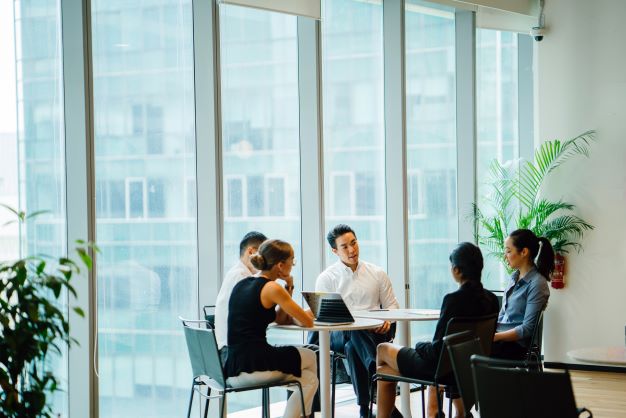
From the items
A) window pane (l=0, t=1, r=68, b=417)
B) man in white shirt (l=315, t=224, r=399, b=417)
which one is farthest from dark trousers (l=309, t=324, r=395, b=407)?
window pane (l=0, t=1, r=68, b=417)

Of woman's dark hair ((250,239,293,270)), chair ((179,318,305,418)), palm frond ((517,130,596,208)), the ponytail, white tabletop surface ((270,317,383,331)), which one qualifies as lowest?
chair ((179,318,305,418))

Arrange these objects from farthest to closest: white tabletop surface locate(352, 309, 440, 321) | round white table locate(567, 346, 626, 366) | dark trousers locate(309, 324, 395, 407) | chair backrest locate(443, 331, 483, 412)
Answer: dark trousers locate(309, 324, 395, 407), white tabletop surface locate(352, 309, 440, 321), chair backrest locate(443, 331, 483, 412), round white table locate(567, 346, 626, 366)

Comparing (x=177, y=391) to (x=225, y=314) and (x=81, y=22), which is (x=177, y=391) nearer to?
(x=225, y=314)

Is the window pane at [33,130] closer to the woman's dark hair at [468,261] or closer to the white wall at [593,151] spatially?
the woman's dark hair at [468,261]

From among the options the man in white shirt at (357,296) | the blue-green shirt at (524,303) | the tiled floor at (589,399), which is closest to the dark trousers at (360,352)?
the man in white shirt at (357,296)

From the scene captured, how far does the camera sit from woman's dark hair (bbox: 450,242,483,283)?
4.89 meters

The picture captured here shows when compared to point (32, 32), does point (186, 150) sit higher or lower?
lower

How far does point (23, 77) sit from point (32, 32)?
271mm

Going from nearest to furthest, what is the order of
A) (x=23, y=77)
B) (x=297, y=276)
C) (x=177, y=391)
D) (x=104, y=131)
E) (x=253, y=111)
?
(x=23, y=77), (x=104, y=131), (x=177, y=391), (x=253, y=111), (x=297, y=276)

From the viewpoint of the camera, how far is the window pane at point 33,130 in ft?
16.0

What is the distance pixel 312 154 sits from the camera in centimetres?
668

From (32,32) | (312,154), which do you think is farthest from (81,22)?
(312,154)

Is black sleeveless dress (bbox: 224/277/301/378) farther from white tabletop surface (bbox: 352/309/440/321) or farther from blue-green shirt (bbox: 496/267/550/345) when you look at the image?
blue-green shirt (bbox: 496/267/550/345)

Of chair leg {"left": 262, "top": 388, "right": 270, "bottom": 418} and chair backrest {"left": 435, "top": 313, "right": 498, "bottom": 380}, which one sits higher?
chair backrest {"left": 435, "top": 313, "right": 498, "bottom": 380}
